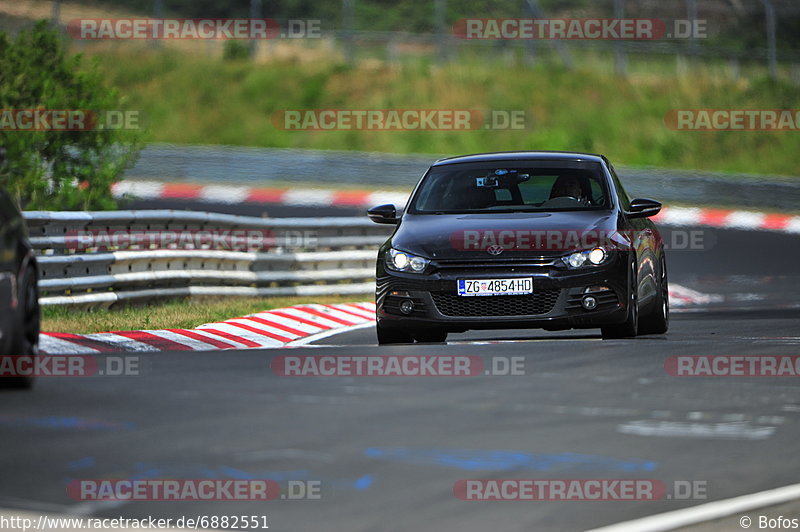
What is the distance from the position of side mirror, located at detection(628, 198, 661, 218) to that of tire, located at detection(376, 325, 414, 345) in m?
2.19

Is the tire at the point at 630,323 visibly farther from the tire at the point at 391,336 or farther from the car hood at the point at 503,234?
the tire at the point at 391,336

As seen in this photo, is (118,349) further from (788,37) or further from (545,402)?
(788,37)

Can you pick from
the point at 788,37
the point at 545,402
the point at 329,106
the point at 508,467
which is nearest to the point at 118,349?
the point at 545,402

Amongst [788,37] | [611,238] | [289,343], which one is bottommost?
[289,343]

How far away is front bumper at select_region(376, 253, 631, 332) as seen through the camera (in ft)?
39.5

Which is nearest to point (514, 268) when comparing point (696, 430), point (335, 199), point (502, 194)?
point (502, 194)

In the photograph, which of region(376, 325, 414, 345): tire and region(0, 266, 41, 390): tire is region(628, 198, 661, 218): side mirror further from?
region(0, 266, 41, 390): tire

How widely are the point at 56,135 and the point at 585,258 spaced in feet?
33.2

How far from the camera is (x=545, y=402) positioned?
9242 mm

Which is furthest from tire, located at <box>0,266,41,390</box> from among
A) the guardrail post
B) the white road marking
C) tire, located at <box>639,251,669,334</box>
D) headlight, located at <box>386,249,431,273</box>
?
the guardrail post

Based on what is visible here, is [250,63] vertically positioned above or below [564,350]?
above

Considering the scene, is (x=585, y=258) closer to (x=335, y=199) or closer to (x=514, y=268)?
(x=514, y=268)

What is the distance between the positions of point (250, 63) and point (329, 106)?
14.3 feet

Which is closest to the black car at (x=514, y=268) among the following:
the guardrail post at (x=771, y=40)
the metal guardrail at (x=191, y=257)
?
the metal guardrail at (x=191, y=257)
